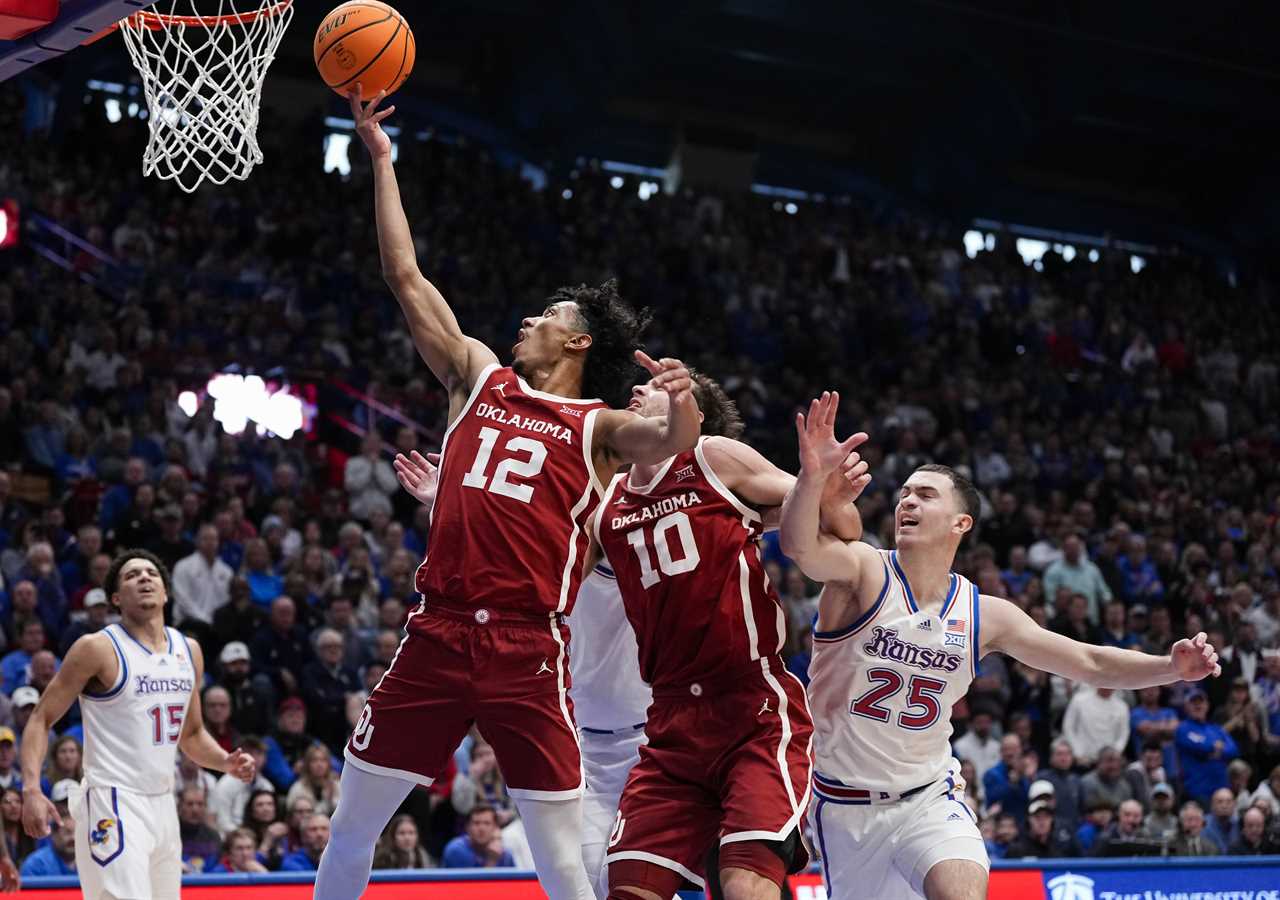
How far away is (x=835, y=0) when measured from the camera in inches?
778

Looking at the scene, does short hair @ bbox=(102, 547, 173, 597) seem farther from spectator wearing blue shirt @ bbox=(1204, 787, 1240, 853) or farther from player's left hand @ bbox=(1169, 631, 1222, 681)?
spectator wearing blue shirt @ bbox=(1204, 787, 1240, 853)

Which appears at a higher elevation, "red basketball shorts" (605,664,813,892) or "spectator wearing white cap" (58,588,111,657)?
"spectator wearing white cap" (58,588,111,657)

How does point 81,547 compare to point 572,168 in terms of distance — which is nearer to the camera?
point 81,547

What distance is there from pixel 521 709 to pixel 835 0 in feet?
55.4

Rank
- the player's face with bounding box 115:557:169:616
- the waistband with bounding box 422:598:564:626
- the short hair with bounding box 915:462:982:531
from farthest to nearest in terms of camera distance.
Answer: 1. the player's face with bounding box 115:557:169:616
2. the short hair with bounding box 915:462:982:531
3. the waistband with bounding box 422:598:564:626

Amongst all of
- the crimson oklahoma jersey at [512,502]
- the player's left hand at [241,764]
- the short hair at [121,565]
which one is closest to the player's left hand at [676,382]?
the crimson oklahoma jersey at [512,502]

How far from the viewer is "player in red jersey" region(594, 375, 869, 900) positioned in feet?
14.5

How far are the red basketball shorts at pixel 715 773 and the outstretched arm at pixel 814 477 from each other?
39cm

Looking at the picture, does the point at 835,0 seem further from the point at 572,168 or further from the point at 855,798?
the point at 855,798

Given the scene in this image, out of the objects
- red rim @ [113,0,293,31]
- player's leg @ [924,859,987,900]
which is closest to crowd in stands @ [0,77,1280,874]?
player's leg @ [924,859,987,900]

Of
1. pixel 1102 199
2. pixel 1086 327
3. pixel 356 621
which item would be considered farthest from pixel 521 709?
pixel 1102 199

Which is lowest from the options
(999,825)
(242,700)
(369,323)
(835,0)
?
(999,825)

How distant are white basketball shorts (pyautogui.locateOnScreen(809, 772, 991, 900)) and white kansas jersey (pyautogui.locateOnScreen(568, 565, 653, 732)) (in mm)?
866

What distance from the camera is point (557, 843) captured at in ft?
14.8
